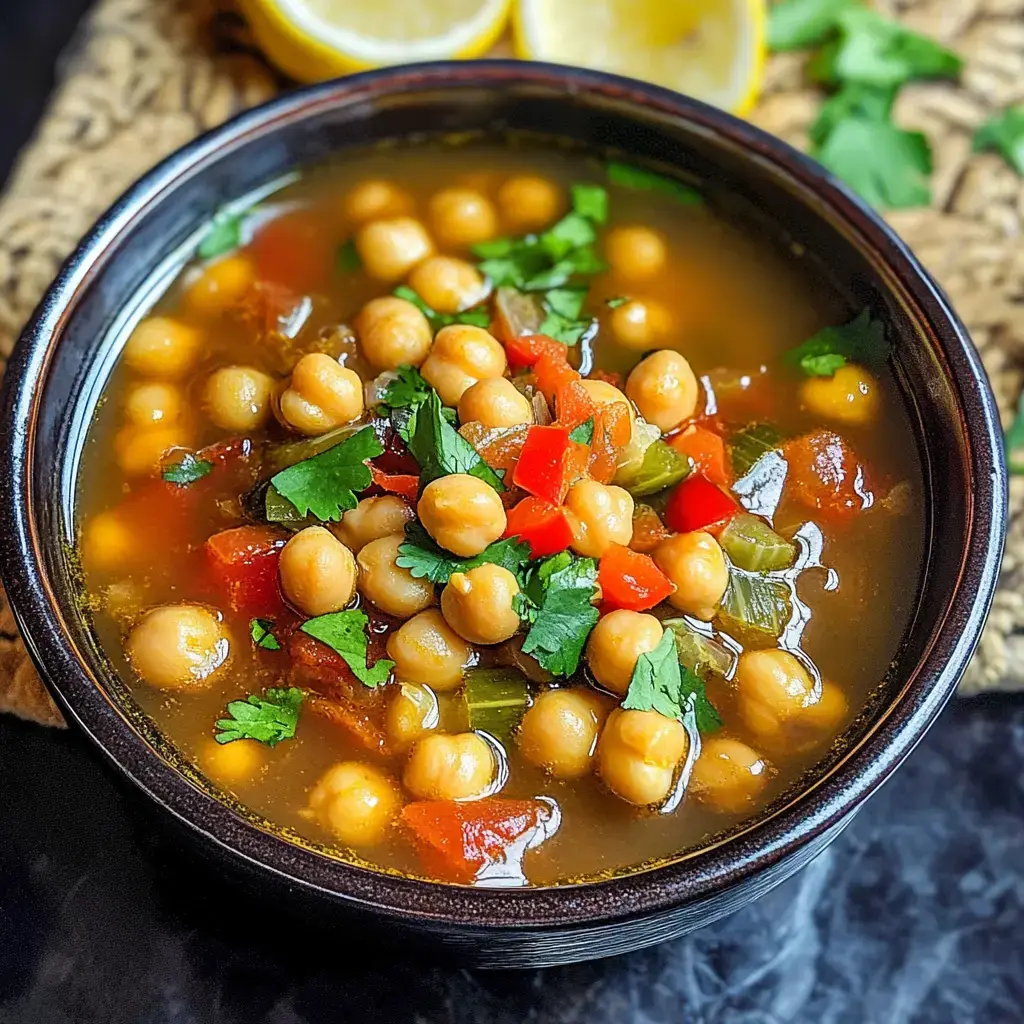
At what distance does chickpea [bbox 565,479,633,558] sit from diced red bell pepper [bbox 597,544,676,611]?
30mm

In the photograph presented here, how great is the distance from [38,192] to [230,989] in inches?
84.0

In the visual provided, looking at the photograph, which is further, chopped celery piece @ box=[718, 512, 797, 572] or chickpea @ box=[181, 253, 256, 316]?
chickpea @ box=[181, 253, 256, 316]

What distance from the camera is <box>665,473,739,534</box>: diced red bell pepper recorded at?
2646 mm

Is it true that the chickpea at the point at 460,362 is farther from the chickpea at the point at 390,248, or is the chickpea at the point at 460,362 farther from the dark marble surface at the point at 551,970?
the dark marble surface at the point at 551,970

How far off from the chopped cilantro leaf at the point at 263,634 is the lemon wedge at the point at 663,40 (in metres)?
1.88

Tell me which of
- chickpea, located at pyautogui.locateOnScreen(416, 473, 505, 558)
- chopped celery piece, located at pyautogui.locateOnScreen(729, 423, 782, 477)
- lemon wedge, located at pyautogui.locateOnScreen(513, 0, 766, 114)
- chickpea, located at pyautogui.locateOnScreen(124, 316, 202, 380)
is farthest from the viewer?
lemon wedge, located at pyautogui.locateOnScreen(513, 0, 766, 114)

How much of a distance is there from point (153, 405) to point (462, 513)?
84cm

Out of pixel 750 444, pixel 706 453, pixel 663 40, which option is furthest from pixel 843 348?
pixel 663 40

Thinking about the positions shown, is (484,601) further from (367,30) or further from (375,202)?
(367,30)

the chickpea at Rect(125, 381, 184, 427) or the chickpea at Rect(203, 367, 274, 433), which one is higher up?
the chickpea at Rect(203, 367, 274, 433)

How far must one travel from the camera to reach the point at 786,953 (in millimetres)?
2877

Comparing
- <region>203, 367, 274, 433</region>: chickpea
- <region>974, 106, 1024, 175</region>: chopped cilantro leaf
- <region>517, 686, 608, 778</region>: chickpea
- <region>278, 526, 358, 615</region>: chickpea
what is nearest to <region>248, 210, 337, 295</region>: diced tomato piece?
<region>203, 367, 274, 433</region>: chickpea

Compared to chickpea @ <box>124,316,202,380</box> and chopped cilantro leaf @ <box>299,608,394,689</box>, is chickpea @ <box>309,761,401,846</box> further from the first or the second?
chickpea @ <box>124,316,202,380</box>

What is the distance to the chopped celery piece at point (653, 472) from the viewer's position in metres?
2.67
